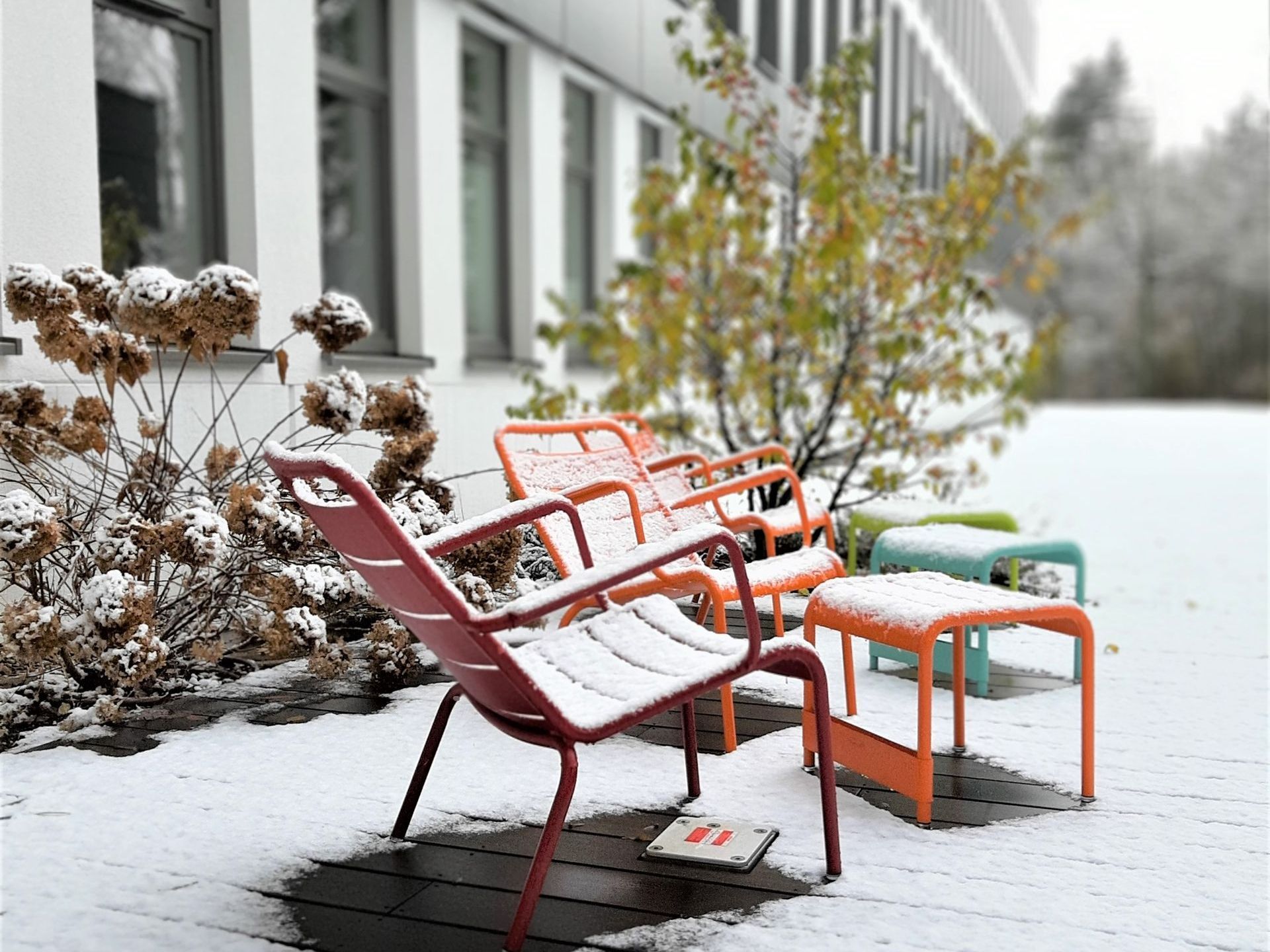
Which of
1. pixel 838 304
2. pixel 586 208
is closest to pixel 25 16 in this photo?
pixel 838 304

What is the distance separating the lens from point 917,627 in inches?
108

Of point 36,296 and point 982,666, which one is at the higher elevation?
point 36,296

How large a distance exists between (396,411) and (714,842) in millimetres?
1861

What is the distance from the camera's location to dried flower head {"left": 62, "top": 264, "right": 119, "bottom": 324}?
11.4 ft

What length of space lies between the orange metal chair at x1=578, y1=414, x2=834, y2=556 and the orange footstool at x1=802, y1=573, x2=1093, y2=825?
787 mm

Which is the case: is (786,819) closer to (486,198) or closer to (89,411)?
(89,411)

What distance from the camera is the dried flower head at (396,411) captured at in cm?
388

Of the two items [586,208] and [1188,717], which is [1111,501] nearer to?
[586,208]

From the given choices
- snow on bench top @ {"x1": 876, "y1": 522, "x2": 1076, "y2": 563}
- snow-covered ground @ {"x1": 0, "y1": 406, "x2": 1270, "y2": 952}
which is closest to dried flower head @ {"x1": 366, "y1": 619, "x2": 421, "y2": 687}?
snow-covered ground @ {"x1": 0, "y1": 406, "x2": 1270, "y2": 952}

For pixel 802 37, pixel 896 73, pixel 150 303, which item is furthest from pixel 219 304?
pixel 896 73

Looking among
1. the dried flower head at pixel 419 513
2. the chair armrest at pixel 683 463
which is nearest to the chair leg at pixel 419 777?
the dried flower head at pixel 419 513

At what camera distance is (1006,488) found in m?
10.8

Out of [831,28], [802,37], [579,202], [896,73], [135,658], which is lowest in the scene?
[135,658]

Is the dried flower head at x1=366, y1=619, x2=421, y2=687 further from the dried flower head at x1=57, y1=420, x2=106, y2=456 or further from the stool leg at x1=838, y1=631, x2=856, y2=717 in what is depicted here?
the stool leg at x1=838, y1=631, x2=856, y2=717
